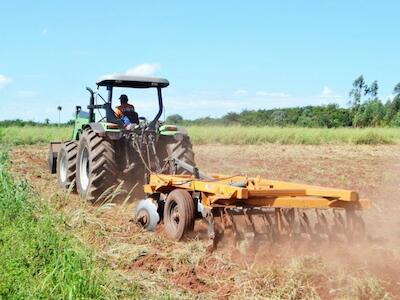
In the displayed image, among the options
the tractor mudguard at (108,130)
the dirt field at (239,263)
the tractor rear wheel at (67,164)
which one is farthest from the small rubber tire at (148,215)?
the tractor rear wheel at (67,164)

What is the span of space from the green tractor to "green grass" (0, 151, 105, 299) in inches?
65.3

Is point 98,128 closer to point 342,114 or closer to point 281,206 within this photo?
point 281,206

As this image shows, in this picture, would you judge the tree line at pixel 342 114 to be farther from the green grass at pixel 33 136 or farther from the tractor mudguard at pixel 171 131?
the tractor mudguard at pixel 171 131

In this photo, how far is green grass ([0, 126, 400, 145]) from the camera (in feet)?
80.8

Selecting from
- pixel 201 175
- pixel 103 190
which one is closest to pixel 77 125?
pixel 103 190

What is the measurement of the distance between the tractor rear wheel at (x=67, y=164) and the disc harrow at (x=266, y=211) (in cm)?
369

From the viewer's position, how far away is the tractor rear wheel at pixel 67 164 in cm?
912

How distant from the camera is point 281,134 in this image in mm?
25312

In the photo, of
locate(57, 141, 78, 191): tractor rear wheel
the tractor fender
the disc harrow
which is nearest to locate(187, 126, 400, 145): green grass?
locate(57, 141, 78, 191): tractor rear wheel

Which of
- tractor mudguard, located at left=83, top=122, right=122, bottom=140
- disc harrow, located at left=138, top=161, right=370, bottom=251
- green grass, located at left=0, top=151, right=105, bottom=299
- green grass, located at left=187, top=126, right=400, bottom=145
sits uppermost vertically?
tractor mudguard, located at left=83, top=122, right=122, bottom=140

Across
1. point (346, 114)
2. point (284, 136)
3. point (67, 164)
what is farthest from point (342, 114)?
point (67, 164)

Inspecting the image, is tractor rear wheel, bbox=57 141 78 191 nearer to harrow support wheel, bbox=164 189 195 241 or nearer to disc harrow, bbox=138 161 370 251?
harrow support wheel, bbox=164 189 195 241

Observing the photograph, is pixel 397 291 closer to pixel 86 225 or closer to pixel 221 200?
pixel 221 200

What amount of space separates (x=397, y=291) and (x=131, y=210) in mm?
4006
